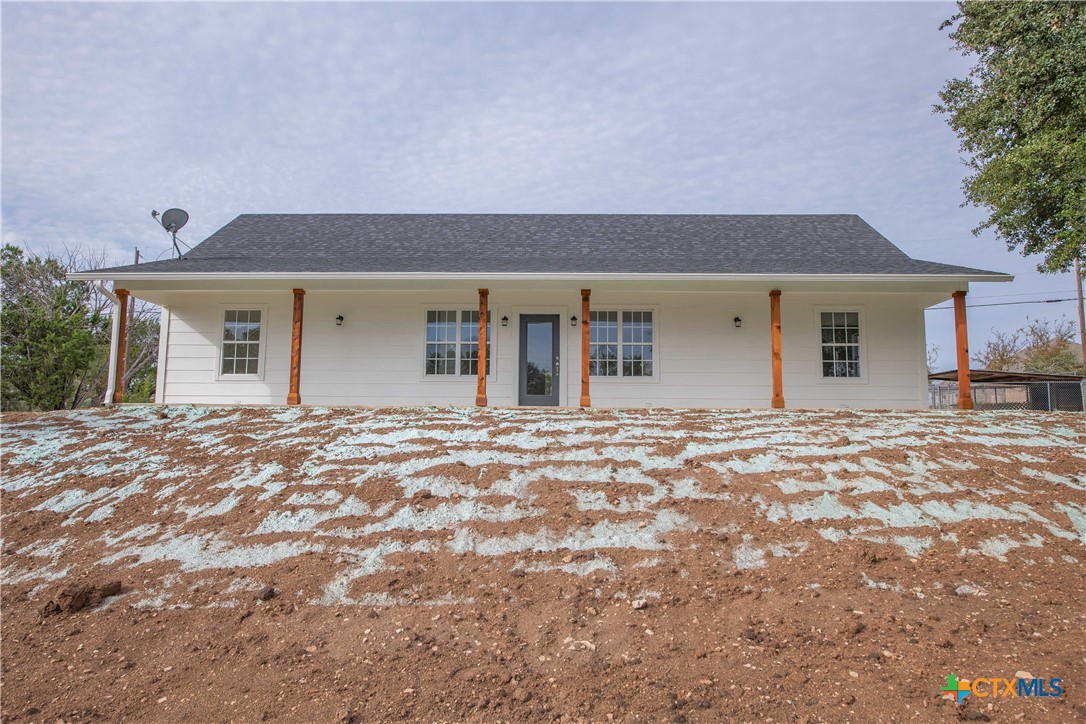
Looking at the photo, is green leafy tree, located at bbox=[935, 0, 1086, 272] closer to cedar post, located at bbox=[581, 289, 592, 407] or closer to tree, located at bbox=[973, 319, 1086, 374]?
cedar post, located at bbox=[581, 289, 592, 407]

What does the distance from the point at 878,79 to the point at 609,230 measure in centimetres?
741

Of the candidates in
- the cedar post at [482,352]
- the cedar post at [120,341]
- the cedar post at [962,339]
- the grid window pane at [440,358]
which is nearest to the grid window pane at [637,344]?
the cedar post at [482,352]

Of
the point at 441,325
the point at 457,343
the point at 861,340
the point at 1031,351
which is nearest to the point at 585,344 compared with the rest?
the point at 457,343

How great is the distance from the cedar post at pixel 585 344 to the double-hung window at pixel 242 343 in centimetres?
630

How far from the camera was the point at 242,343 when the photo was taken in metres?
11.7

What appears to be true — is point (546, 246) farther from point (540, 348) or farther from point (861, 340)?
point (861, 340)

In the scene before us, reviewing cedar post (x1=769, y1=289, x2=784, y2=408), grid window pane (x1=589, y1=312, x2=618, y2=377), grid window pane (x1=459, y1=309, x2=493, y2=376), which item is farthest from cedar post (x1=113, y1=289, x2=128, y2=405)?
cedar post (x1=769, y1=289, x2=784, y2=408)

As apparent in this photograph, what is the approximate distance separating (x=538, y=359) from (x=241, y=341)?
19.2ft

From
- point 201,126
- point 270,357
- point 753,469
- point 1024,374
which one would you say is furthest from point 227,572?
point 1024,374

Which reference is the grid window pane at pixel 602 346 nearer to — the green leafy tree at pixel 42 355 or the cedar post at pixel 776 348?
the cedar post at pixel 776 348

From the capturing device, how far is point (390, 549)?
4.64 meters

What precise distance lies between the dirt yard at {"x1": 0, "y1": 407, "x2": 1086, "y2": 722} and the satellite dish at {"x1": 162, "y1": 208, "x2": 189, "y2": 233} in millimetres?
6279

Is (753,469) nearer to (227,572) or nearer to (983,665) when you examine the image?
(983,665)

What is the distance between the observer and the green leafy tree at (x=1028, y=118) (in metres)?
9.88
